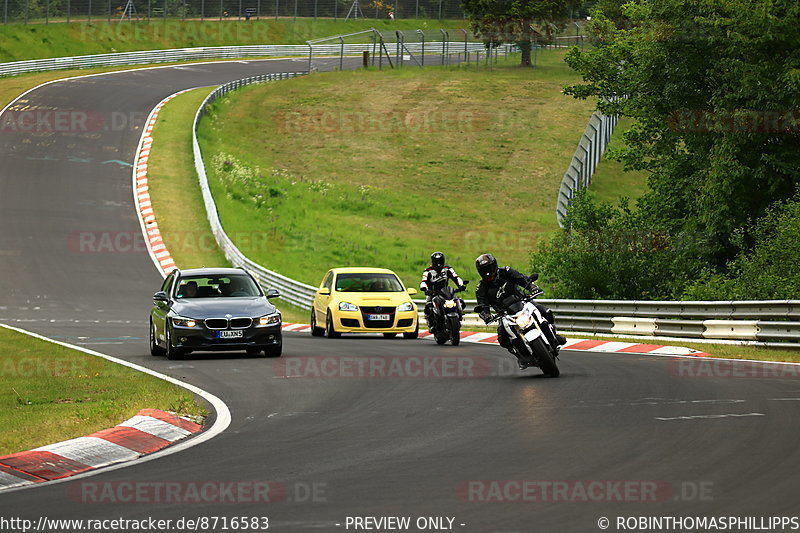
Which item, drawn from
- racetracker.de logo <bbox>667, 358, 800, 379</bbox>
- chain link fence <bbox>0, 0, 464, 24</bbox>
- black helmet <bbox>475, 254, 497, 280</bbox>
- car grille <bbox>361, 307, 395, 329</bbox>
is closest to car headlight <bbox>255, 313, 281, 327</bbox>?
black helmet <bbox>475, 254, 497, 280</bbox>

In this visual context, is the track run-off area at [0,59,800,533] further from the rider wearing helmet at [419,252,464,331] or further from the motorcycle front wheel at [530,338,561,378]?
the rider wearing helmet at [419,252,464,331]

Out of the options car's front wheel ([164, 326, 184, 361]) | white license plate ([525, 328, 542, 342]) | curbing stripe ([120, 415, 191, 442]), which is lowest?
car's front wheel ([164, 326, 184, 361])

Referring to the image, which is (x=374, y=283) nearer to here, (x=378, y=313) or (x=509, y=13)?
(x=378, y=313)

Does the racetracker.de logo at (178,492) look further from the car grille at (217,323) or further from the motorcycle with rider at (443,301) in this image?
the motorcycle with rider at (443,301)

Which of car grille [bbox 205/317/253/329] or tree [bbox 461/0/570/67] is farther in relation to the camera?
tree [bbox 461/0/570/67]

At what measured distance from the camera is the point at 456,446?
9516 mm

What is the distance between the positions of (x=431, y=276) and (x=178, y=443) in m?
12.4

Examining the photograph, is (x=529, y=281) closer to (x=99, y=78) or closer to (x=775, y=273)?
(x=775, y=273)

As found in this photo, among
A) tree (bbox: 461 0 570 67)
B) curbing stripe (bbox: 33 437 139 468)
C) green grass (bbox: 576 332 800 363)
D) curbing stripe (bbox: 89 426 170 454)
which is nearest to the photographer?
curbing stripe (bbox: 33 437 139 468)

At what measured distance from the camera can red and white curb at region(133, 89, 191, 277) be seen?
38125 mm

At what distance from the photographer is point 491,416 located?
11.4m

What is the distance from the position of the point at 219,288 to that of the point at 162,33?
75322 millimetres

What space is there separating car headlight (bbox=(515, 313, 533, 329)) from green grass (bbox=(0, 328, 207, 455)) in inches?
162

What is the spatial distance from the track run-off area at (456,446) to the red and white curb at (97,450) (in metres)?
0.32
